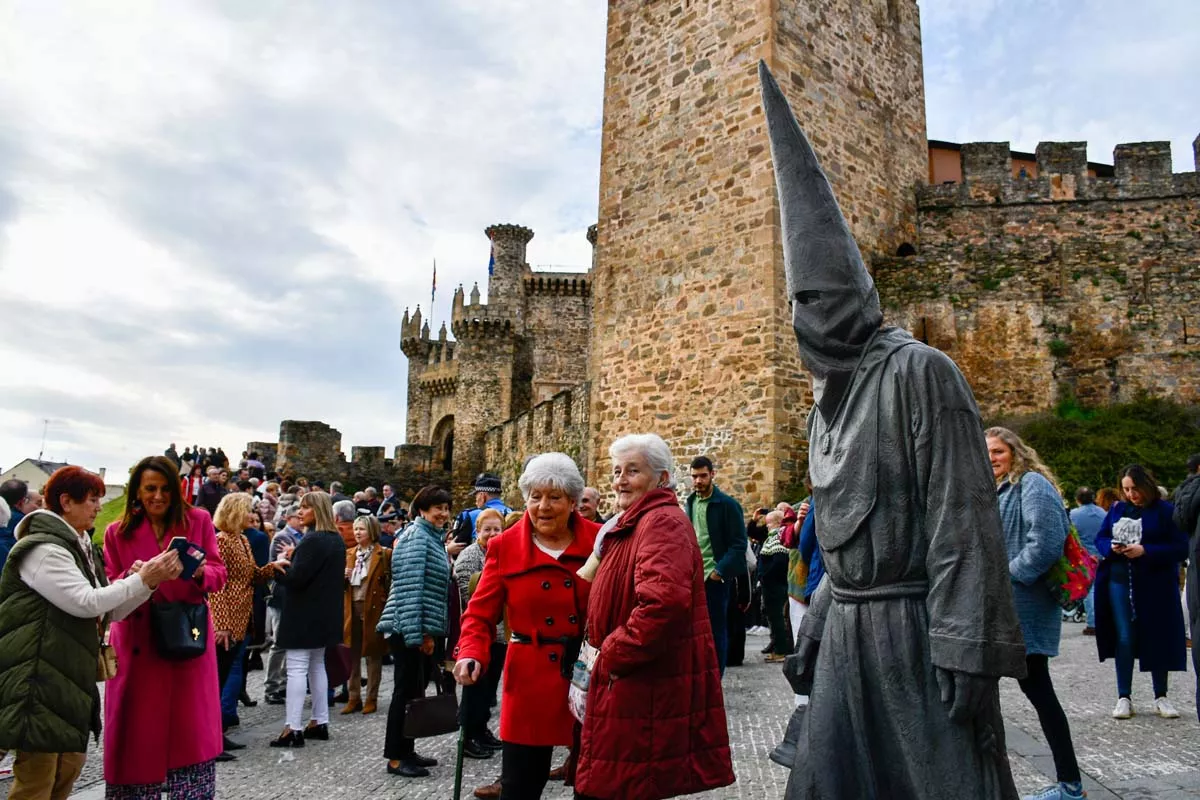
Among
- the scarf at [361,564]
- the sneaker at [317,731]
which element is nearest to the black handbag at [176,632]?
the sneaker at [317,731]

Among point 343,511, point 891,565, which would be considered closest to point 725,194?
point 343,511

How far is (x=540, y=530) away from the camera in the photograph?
3391 mm

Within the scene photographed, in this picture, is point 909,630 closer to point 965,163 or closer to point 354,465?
point 965,163

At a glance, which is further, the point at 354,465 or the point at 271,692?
the point at 354,465

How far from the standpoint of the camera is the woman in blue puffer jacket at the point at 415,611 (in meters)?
5.20

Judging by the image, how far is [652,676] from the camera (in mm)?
2830

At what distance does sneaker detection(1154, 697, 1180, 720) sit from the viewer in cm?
531

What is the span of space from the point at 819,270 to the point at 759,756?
3313 mm

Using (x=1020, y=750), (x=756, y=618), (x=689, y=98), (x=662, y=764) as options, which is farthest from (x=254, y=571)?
(x=689, y=98)

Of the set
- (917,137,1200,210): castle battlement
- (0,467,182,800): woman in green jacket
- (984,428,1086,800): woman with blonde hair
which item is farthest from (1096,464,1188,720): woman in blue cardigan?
(917,137,1200,210): castle battlement

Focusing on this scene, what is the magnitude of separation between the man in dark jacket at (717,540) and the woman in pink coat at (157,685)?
323 centimetres

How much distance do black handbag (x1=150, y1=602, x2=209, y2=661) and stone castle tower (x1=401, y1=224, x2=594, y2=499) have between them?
32417mm

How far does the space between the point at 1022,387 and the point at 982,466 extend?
43.7 feet

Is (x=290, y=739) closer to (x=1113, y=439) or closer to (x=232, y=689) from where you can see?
(x=232, y=689)
